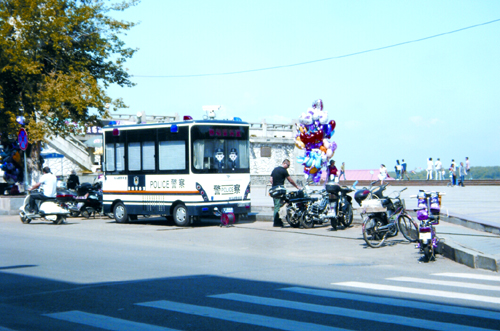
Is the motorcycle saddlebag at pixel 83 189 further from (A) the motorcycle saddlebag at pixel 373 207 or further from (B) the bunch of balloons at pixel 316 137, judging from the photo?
(A) the motorcycle saddlebag at pixel 373 207

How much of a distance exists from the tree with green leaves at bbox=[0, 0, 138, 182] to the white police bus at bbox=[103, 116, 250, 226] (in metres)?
5.83

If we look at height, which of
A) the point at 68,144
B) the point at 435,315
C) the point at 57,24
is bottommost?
the point at 435,315

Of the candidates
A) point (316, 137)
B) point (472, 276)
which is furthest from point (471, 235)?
point (316, 137)

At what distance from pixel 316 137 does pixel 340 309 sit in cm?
1498

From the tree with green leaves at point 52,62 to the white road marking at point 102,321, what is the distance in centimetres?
1846

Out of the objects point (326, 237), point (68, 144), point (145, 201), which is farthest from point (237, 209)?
point (68, 144)

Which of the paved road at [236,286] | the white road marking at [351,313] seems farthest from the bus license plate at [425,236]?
the white road marking at [351,313]

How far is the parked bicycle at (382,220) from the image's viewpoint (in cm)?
1265

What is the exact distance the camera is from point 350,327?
6.09 metres

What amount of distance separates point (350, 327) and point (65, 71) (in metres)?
22.6

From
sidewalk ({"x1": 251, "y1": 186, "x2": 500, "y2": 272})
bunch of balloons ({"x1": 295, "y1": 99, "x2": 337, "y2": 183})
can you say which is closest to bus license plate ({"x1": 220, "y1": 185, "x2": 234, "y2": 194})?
sidewalk ({"x1": 251, "y1": 186, "x2": 500, "y2": 272})

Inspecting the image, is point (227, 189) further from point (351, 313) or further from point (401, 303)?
point (351, 313)

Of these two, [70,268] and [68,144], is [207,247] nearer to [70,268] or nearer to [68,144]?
[70,268]

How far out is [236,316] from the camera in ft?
21.7
